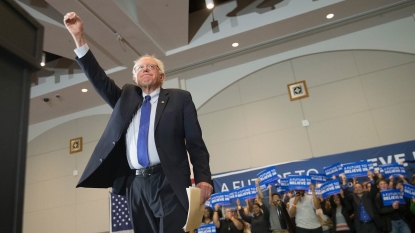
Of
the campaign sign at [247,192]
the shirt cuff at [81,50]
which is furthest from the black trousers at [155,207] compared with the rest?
the campaign sign at [247,192]

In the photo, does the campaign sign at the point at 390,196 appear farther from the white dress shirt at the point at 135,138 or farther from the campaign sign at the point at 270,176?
the white dress shirt at the point at 135,138

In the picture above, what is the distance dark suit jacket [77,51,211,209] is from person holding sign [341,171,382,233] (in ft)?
12.1

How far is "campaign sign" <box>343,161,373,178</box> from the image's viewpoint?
15.1 ft

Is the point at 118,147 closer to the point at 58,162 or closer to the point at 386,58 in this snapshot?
the point at 386,58

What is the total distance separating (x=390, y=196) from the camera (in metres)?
4.27

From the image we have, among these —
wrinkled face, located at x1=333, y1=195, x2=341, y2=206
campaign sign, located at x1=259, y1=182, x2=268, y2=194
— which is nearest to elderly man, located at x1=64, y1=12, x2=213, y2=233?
campaign sign, located at x1=259, y1=182, x2=268, y2=194

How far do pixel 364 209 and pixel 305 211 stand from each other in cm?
75

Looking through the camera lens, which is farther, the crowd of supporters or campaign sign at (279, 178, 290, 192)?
campaign sign at (279, 178, 290, 192)

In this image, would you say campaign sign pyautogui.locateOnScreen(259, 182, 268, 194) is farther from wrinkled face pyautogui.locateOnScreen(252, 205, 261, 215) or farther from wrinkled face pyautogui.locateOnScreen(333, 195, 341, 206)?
wrinkled face pyautogui.locateOnScreen(333, 195, 341, 206)

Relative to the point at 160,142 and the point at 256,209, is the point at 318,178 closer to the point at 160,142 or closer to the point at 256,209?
the point at 256,209

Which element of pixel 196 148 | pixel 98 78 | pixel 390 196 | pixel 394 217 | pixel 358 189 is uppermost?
pixel 98 78

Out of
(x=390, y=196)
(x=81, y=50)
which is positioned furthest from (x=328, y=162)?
(x=81, y=50)

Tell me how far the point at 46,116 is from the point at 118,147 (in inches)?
290

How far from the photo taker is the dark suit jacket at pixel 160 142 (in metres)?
1.38
